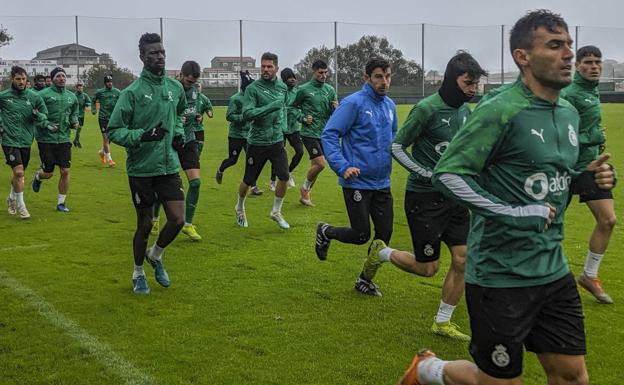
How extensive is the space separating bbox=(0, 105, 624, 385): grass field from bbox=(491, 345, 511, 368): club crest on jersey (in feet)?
4.92

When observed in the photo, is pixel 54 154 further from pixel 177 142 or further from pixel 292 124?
pixel 177 142

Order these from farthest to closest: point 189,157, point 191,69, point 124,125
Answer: point 189,157
point 191,69
point 124,125

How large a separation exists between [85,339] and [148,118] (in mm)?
2147

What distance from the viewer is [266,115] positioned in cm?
1040

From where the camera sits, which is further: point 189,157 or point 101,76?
point 101,76

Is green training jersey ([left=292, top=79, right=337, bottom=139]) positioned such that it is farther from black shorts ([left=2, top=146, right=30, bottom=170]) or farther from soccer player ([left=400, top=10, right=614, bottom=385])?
soccer player ([left=400, top=10, right=614, bottom=385])

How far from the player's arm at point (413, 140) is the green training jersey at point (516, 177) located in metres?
2.26

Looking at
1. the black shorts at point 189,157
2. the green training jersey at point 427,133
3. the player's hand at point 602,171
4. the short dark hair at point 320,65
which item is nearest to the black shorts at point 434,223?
the green training jersey at point 427,133

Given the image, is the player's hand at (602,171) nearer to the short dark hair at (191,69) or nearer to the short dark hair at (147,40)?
the short dark hair at (147,40)

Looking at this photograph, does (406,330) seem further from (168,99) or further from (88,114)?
(88,114)

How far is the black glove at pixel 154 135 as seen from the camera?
6.35m

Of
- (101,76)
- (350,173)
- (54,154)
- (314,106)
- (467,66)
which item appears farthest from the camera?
(101,76)

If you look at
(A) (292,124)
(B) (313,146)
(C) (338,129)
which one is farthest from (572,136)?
(A) (292,124)

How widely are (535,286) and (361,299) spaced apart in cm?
347
